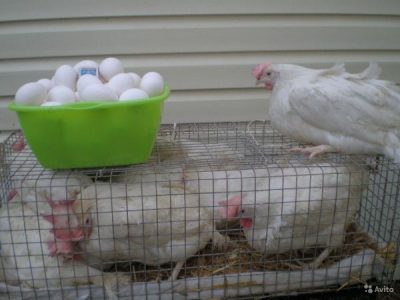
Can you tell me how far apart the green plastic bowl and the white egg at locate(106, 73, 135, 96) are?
14 centimetres

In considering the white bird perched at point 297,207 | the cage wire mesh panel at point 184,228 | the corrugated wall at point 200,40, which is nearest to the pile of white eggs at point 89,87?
the cage wire mesh panel at point 184,228

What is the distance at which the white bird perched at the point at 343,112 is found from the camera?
1672 mm

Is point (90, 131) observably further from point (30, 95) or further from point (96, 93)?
point (30, 95)

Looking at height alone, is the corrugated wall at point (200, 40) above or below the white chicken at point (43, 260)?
above

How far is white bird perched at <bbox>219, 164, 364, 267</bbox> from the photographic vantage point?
5.31 ft

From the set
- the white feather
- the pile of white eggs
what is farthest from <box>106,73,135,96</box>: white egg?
the white feather

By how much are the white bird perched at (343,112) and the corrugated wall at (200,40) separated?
72 centimetres

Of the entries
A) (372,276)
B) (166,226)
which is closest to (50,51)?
(166,226)

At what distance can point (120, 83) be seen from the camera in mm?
1550

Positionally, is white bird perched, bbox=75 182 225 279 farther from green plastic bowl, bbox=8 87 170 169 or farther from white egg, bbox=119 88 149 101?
white egg, bbox=119 88 149 101

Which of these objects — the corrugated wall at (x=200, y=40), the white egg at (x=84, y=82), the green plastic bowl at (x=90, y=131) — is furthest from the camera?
the corrugated wall at (x=200, y=40)

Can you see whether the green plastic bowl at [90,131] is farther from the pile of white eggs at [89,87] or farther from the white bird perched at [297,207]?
the white bird perched at [297,207]

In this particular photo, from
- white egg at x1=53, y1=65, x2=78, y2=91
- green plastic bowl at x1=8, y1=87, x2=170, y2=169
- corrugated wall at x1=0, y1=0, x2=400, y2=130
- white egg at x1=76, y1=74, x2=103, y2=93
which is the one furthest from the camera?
corrugated wall at x1=0, y1=0, x2=400, y2=130

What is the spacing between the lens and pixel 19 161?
1779mm
